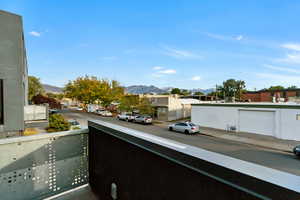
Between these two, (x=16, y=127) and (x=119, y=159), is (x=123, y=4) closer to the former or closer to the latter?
(x=16, y=127)

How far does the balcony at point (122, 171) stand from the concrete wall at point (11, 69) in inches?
219

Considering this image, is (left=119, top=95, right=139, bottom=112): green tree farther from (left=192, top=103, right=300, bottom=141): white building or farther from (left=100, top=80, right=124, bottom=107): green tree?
(left=192, top=103, right=300, bottom=141): white building

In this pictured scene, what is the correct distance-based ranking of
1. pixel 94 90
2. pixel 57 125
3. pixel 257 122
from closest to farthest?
pixel 57 125
pixel 257 122
pixel 94 90

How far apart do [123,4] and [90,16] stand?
409 cm

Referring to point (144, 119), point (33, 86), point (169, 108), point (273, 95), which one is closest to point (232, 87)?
point (273, 95)

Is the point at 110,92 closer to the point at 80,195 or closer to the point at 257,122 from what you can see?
the point at 257,122

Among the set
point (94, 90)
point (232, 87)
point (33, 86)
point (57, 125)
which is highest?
point (232, 87)

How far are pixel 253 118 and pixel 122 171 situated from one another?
16912 mm

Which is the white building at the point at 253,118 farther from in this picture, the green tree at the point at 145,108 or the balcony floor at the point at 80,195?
the balcony floor at the point at 80,195

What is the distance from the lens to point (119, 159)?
2.14 metres

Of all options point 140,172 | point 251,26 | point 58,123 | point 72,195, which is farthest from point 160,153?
point 251,26

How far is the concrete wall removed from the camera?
21.1ft

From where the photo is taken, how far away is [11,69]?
656 centimetres

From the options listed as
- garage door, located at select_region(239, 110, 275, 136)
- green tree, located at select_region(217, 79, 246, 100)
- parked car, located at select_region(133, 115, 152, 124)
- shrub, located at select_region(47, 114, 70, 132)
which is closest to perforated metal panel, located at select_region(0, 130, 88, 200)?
shrub, located at select_region(47, 114, 70, 132)
